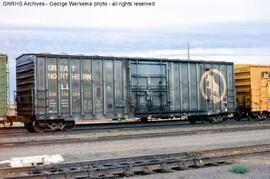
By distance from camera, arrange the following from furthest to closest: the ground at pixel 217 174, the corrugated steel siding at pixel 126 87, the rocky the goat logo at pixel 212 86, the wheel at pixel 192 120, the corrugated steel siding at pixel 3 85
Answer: the wheel at pixel 192 120
the rocky the goat logo at pixel 212 86
the corrugated steel siding at pixel 126 87
the corrugated steel siding at pixel 3 85
the ground at pixel 217 174

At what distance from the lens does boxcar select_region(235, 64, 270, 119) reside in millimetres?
26219

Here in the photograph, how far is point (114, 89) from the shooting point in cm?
2131

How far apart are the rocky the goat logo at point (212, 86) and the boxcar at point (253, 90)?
6.46ft

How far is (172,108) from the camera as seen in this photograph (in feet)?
75.8

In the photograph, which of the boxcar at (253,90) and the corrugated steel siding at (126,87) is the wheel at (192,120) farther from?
the boxcar at (253,90)

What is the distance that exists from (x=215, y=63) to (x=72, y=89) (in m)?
8.92

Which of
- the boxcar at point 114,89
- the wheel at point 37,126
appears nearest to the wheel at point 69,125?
the boxcar at point 114,89

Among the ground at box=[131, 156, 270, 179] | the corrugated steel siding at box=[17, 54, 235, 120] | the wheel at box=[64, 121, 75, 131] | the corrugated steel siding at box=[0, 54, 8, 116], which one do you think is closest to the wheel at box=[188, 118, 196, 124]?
the corrugated steel siding at box=[17, 54, 235, 120]

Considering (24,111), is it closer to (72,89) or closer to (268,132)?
(72,89)

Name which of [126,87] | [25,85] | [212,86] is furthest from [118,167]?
[212,86]

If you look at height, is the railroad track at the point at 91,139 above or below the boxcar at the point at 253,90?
below

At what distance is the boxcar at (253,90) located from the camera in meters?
26.2

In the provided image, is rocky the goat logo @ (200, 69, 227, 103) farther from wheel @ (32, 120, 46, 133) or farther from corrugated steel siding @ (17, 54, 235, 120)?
wheel @ (32, 120, 46, 133)

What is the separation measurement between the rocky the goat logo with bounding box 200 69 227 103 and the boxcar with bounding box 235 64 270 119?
197 centimetres
